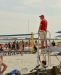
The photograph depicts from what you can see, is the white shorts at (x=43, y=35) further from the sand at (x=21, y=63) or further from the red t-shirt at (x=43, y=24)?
the sand at (x=21, y=63)

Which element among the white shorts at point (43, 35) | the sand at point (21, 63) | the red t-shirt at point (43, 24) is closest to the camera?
the white shorts at point (43, 35)

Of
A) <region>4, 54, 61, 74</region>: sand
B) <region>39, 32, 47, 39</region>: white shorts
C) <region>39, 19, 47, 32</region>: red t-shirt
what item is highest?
<region>39, 19, 47, 32</region>: red t-shirt

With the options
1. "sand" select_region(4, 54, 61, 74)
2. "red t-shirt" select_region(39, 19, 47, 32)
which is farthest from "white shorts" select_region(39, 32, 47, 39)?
"sand" select_region(4, 54, 61, 74)

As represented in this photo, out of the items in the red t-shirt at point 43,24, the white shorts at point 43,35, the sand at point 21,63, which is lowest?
the sand at point 21,63

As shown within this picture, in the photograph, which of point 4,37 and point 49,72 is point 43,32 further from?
point 4,37

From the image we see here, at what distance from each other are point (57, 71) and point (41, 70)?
0.84 m

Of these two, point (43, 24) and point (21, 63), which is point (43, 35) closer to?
point (43, 24)

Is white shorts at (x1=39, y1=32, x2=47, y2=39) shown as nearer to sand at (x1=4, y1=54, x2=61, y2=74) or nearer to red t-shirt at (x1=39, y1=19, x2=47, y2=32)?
red t-shirt at (x1=39, y1=19, x2=47, y2=32)

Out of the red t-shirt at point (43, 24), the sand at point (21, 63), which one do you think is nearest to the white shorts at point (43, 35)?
the red t-shirt at point (43, 24)

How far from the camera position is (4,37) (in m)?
15.3

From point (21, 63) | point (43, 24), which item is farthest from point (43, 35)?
point (21, 63)

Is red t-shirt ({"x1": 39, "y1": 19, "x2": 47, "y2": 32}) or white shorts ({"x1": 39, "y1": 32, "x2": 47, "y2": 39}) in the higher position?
red t-shirt ({"x1": 39, "y1": 19, "x2": 47, "y2": 32})

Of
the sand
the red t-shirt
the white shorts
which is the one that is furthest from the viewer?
the sand

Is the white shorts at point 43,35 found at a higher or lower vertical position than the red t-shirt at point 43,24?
lower
